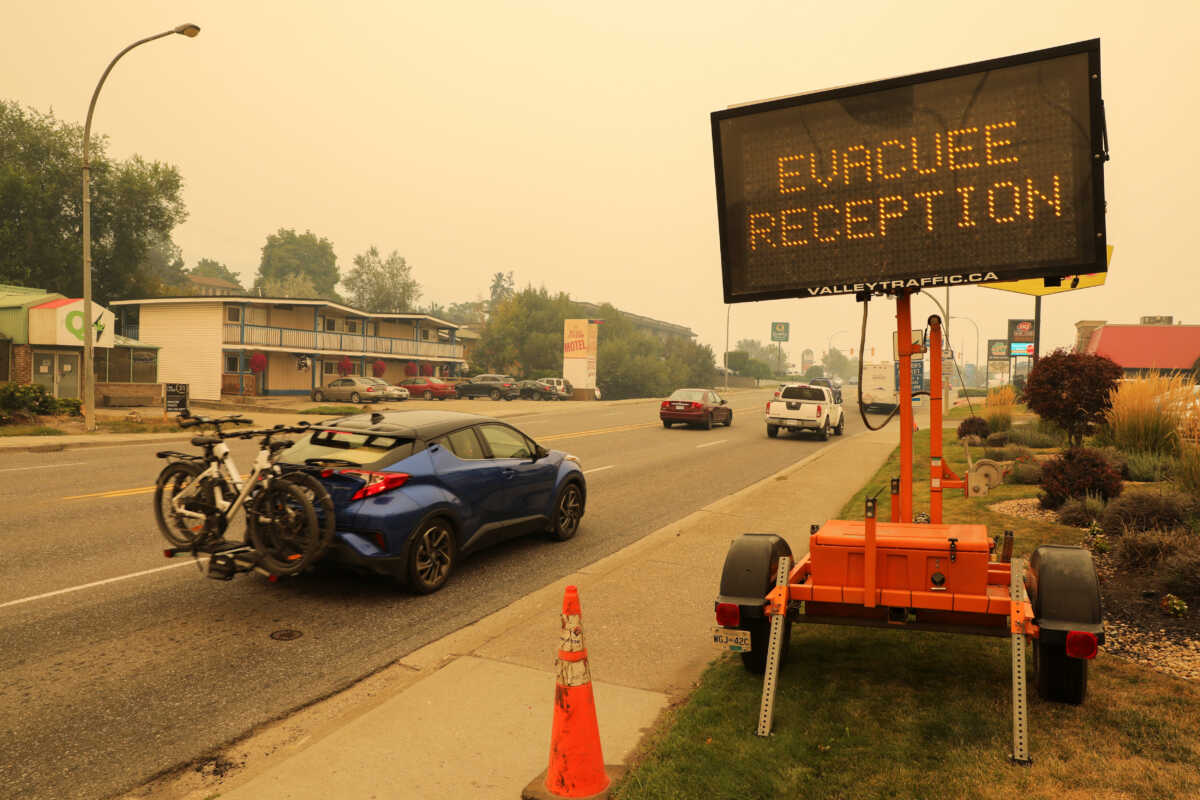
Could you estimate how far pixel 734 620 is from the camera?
468 centimetres

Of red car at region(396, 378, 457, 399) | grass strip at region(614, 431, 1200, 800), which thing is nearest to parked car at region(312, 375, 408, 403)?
red car at region(396, 378, 457, 399)

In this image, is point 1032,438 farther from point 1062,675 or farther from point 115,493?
point 115,493

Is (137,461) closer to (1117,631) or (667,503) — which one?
(667,503)

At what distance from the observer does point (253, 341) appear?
45.7 metres

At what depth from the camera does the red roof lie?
55.0m

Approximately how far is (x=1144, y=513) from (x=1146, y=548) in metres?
1.21

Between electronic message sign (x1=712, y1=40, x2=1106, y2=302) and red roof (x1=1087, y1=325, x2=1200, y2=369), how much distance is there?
60.1 metres

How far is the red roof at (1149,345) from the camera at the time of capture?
55.0 metres

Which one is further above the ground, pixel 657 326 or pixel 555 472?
pixel 657 326

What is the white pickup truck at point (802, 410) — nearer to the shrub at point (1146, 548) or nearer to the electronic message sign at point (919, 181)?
the shrub at point (1146, 548)

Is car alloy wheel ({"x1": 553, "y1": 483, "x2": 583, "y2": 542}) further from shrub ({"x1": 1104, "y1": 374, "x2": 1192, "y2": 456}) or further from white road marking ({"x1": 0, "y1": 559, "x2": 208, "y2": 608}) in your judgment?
shrub ({"x1": 1104, "y1": 374, "x2": 1192, "y2": 456})

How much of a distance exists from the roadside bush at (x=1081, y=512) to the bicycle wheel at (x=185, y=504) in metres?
9.08

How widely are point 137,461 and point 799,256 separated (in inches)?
625

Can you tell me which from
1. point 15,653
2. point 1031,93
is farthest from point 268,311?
point 1031,93
